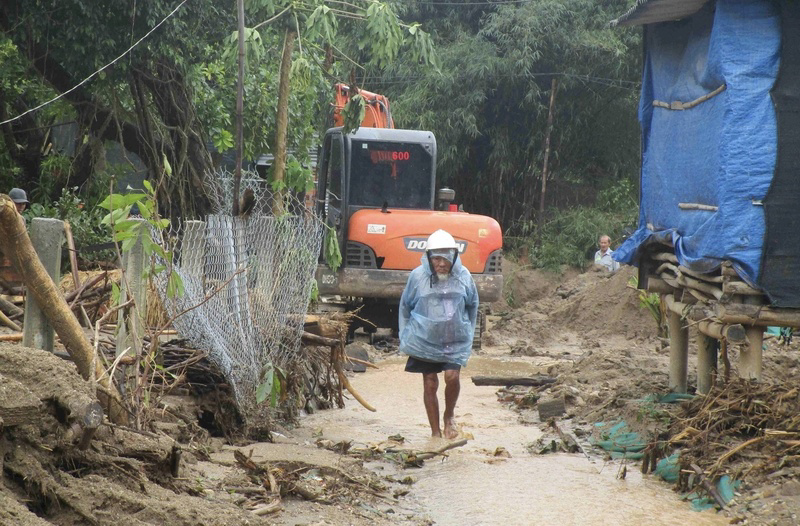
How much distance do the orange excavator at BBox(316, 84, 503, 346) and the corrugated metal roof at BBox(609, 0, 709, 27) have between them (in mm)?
4960

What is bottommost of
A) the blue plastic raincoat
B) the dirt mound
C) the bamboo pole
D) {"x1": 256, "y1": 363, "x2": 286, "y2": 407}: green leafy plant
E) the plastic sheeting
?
the dirt mound

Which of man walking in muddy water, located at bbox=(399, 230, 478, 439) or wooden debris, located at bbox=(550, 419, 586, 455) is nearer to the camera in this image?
wooden debris, located at bbox=(550, 419, 586, 455)

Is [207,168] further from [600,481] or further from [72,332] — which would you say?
[72,332]

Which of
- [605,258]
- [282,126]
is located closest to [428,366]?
[282,126]

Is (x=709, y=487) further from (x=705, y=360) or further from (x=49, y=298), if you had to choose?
(x=49, y=298)

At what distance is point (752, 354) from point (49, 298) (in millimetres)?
5064

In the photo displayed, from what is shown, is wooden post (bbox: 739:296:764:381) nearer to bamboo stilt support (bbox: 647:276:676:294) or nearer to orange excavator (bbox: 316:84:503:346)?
bamboo stilt support (bbox: 647:276:676:294)

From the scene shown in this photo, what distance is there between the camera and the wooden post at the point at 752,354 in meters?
7.32

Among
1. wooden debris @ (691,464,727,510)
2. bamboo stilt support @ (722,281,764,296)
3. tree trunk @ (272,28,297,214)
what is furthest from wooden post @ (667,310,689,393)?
tree trunk @ (272,28,297,214)

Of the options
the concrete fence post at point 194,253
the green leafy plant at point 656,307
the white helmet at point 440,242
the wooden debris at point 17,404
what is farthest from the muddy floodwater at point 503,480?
the green leafy plant at point 656,307

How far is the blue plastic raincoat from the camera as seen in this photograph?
8398 mm

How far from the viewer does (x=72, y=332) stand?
15.5 feet

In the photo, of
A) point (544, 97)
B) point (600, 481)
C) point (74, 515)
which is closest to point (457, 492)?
point (600, 481)

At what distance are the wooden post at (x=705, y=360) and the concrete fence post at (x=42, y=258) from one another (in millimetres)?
5892
